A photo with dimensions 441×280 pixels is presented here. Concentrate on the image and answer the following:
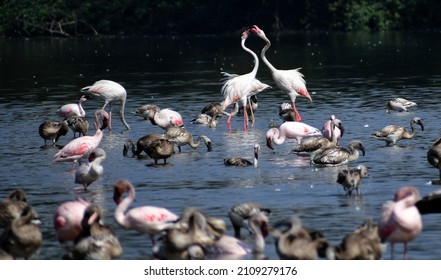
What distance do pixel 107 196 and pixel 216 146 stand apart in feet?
16.6

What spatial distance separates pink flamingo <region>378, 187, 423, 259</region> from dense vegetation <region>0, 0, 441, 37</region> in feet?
181

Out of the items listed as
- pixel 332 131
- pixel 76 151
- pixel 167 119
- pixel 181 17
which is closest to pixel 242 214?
pixel 76 151

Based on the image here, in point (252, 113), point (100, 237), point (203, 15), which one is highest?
point (100, 237)

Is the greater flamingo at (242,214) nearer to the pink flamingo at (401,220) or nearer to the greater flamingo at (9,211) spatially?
the pink flamingo at (401,220)

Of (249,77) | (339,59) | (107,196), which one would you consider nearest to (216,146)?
(249,77)

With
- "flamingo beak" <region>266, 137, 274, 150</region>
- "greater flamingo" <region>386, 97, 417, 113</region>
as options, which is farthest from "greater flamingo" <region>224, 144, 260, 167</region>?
"greater flamingo" <region>386, 97, 417, 113</region>

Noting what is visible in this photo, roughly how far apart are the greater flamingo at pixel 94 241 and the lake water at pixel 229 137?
0.60 metres

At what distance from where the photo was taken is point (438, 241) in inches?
523

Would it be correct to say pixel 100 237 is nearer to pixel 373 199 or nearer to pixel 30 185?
pixel 373 199

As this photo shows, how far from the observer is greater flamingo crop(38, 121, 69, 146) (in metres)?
22.0

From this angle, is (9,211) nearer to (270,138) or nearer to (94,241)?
(94,241)

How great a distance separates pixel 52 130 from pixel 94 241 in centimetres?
1015

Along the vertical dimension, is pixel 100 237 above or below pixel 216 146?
above

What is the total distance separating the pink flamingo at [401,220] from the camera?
11.8 m
